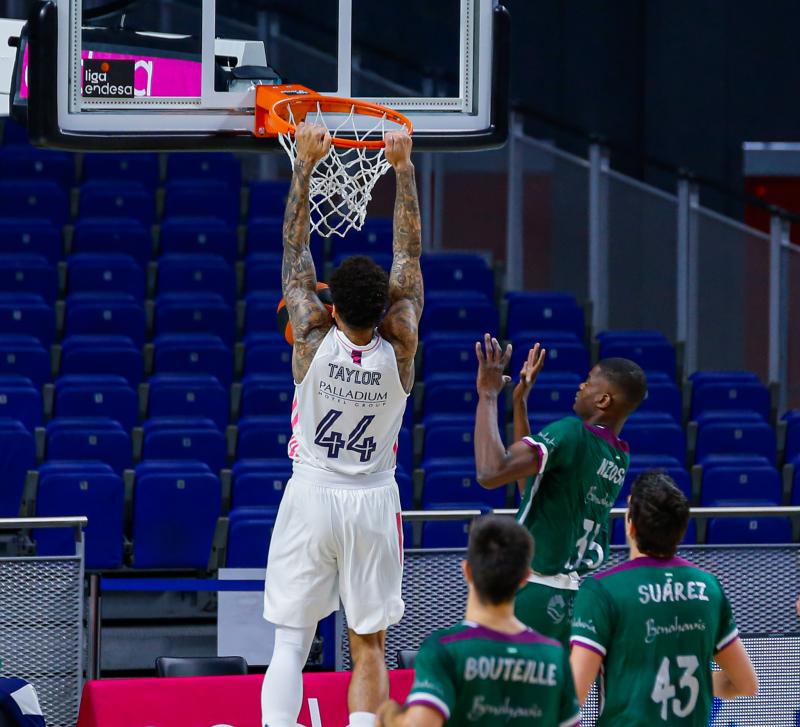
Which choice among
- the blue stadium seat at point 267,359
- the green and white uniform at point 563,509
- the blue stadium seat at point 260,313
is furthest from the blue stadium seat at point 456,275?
the green and white uniform at point 563,509

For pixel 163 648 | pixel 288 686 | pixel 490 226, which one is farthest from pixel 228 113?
pixel 490 226

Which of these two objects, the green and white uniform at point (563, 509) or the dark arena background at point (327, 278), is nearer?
the green and white uniform at point (563, 509)

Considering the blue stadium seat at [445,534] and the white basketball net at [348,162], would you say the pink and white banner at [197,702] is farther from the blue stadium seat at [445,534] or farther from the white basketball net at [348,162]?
the blue stadium seat at [445,534]

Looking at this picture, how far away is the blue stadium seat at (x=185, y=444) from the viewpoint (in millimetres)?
10297

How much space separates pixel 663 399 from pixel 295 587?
22.5ft

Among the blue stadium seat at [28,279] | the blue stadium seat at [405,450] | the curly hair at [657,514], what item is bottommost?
the blue stadium seat at [405,450]

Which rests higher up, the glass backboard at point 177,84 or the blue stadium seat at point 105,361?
the glass backboard at point 177,84

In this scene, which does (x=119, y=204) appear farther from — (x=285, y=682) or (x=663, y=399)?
(x=285, y=682)

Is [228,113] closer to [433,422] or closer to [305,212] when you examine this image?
[305,212]

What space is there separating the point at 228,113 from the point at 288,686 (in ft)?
9.09

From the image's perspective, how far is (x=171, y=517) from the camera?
9.44 m

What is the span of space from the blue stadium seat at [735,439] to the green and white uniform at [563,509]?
18.6ft

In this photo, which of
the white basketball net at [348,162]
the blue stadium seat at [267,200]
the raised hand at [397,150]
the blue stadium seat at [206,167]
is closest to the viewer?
the raised hand at [397,150]

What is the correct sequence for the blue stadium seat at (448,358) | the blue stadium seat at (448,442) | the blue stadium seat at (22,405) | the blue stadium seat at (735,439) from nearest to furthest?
the blue stadium seat at (22,405)
the blue stadium seat at (448,442)
the blue stadium seat at (735,439)
the blue stadium seat at (448,358)
